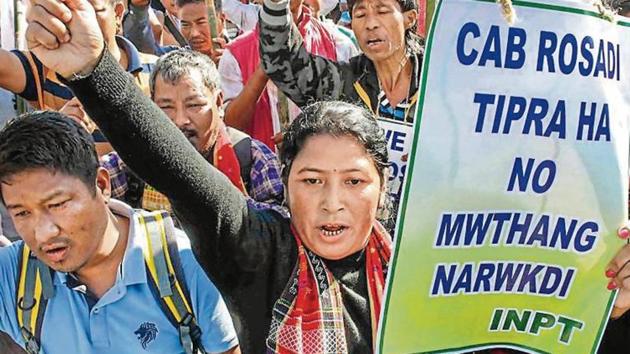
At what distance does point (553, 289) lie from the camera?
5.58 ft

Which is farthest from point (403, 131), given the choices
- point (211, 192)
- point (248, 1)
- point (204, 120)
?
point (248, 1)

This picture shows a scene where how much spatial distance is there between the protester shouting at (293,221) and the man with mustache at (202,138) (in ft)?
2.46

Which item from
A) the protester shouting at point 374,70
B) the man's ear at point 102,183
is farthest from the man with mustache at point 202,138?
the man's ear at point 102,183

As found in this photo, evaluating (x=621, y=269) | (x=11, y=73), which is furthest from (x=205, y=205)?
(x=11, y=73)

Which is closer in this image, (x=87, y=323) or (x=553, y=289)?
(x=553, y=289)

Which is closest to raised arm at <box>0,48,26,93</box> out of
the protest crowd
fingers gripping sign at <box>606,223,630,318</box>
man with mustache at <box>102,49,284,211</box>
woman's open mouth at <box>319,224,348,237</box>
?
the protest crowd

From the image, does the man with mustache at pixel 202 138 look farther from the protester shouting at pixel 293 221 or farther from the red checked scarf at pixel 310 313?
the red checked scarf at pixel 310 313

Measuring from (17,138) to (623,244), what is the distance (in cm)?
141

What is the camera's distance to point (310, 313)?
5.89 ft

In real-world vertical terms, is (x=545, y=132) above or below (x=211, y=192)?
above

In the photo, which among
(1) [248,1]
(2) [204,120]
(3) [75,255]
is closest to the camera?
(3) [75,255]

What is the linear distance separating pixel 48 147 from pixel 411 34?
1.54 m

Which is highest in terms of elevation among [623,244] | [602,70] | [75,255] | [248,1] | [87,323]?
[248,1]

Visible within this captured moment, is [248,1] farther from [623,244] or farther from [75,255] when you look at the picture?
[623,244]
